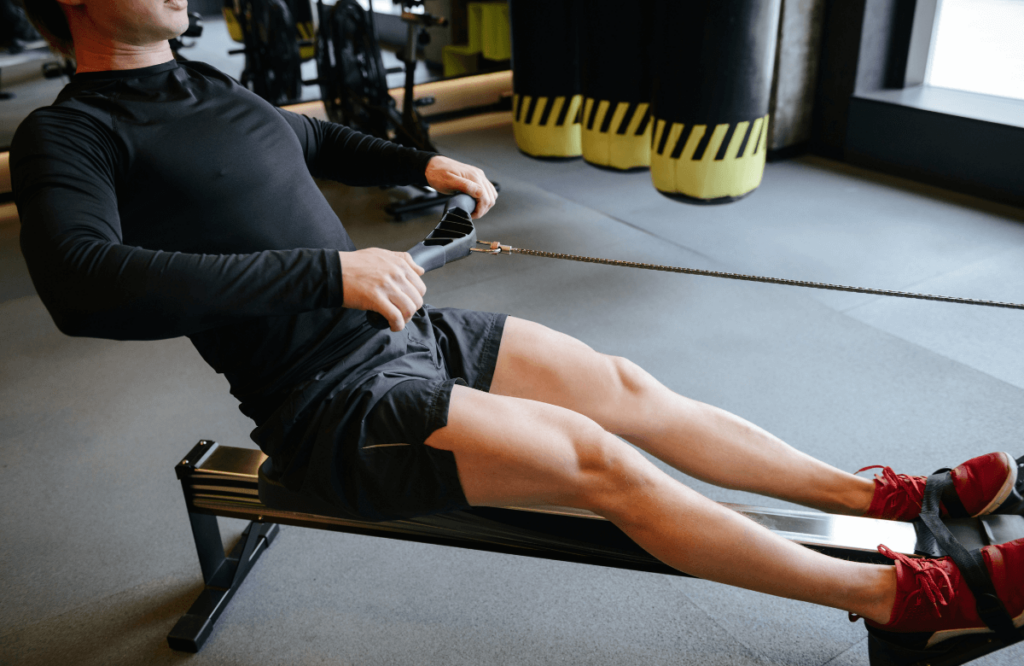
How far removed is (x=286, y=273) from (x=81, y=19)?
56 cm

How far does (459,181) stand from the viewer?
149 cm

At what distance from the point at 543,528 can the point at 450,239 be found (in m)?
0.54

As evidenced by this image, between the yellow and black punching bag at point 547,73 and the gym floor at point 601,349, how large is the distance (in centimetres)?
58

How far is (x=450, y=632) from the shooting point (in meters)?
1.52

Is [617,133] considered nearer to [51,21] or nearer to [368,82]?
[51,21]

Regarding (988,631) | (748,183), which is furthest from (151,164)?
(748,183)

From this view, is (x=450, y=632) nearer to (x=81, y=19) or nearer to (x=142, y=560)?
(x=142, y=560)

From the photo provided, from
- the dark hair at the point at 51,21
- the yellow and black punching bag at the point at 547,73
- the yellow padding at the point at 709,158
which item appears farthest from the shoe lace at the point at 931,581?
the yellow and black punching bag at the point at 547,73

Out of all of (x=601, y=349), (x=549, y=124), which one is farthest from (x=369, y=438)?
(x=549, y=124)

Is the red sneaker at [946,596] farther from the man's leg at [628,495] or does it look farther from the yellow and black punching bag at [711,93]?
the yellow and black punching bag at [711,93]

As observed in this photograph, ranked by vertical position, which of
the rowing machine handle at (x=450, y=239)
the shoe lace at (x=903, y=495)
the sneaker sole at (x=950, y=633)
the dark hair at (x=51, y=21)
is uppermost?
the dark hair at (x=51, y=21)

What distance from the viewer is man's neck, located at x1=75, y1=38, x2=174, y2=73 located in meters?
1.21

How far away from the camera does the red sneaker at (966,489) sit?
4.44 ft

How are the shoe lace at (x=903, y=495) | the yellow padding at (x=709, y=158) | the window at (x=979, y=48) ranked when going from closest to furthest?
the shoe lace at (x=903, y=495) → the yellow padding at (x=709, y=158) → the window at (x=979, y=48)
